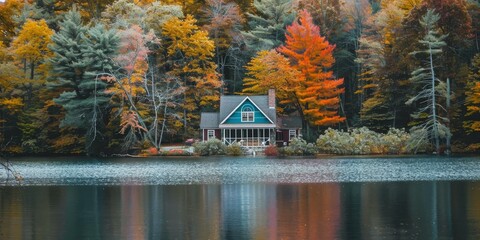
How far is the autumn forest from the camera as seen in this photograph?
2207 inches

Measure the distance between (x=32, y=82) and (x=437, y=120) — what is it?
30241 mm

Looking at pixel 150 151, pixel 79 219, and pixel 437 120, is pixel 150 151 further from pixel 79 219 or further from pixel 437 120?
pixel 79 219

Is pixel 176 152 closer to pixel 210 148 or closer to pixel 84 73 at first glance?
pixel 210 148

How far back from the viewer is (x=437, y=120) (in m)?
54.8

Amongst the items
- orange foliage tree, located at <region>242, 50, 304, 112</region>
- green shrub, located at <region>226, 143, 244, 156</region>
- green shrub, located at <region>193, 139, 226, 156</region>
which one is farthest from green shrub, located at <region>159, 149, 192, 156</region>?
orange foliage tree, located at <region>242, 50, 304, 112</region>

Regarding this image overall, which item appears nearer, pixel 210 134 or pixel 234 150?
pixel 234 150

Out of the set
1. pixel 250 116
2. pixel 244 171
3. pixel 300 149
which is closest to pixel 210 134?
pixel 250 116

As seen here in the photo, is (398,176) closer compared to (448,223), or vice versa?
(448,223)

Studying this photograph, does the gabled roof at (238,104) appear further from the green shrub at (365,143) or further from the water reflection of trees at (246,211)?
the water reflection of trees at (246,211)

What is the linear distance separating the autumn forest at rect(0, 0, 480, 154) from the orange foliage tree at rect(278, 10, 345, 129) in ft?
0.37

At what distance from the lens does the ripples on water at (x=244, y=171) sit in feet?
118

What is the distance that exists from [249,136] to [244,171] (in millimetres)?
23011

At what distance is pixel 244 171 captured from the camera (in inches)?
1638

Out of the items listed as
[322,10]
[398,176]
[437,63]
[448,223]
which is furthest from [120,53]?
[448,223]
